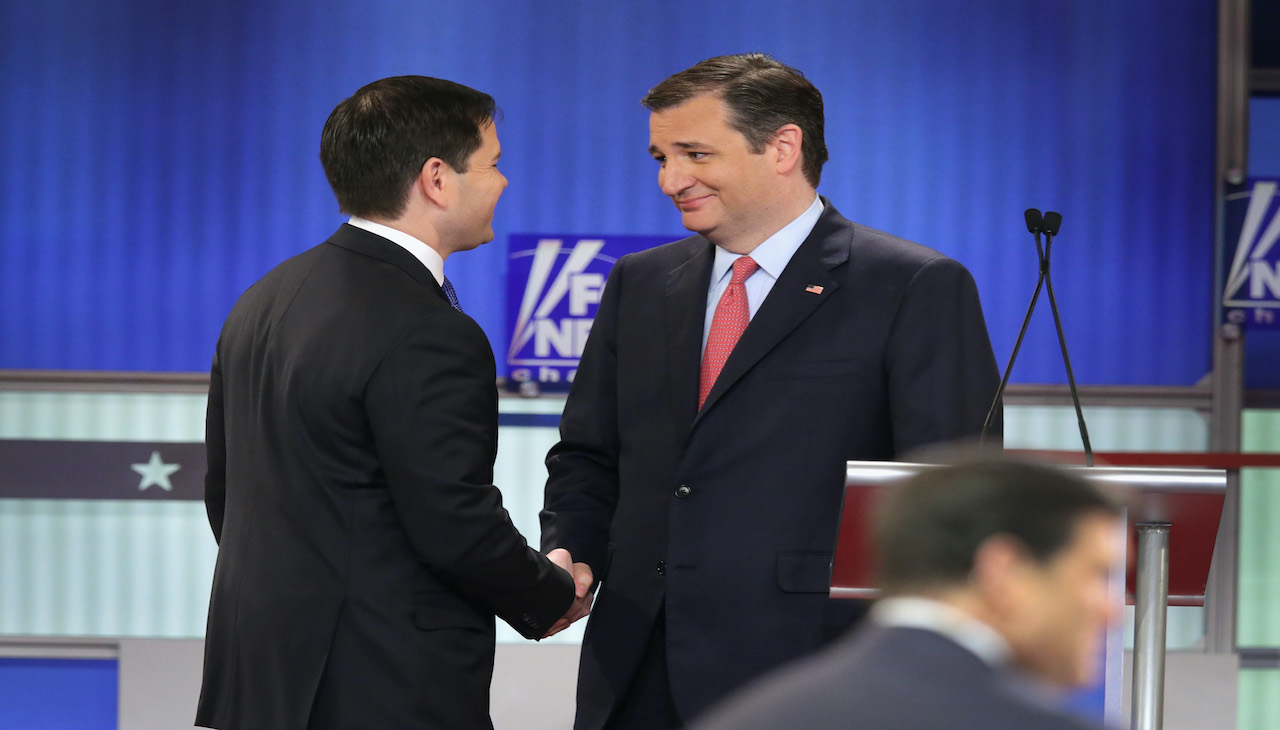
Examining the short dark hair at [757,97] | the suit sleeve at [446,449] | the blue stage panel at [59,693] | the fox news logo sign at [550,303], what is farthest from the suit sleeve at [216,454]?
the blue stage panel at [59,693]

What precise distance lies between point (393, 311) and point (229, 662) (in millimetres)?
589

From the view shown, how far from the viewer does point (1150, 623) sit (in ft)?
5.32

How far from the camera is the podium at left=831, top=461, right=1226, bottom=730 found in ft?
5.08

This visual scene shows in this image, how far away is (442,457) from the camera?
185cm

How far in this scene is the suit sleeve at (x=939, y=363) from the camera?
2.09 meters

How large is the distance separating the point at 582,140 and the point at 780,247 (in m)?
2.10

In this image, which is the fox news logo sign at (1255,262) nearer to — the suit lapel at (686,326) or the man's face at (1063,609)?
the suit lapel at (686,326)

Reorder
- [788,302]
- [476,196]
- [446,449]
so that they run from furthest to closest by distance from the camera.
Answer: [788,302]
[476,196]
[446,449]

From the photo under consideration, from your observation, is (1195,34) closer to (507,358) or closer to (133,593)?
(507,358)

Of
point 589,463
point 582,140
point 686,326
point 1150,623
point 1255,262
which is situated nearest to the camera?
point 1150,623

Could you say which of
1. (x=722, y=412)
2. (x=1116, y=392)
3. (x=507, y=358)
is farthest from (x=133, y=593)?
(x=1116, y=392)

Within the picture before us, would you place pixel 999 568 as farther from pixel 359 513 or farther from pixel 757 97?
pixel 757 97

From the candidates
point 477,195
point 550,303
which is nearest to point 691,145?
point 477,195

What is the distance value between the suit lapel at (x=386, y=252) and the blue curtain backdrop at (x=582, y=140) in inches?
88.3
